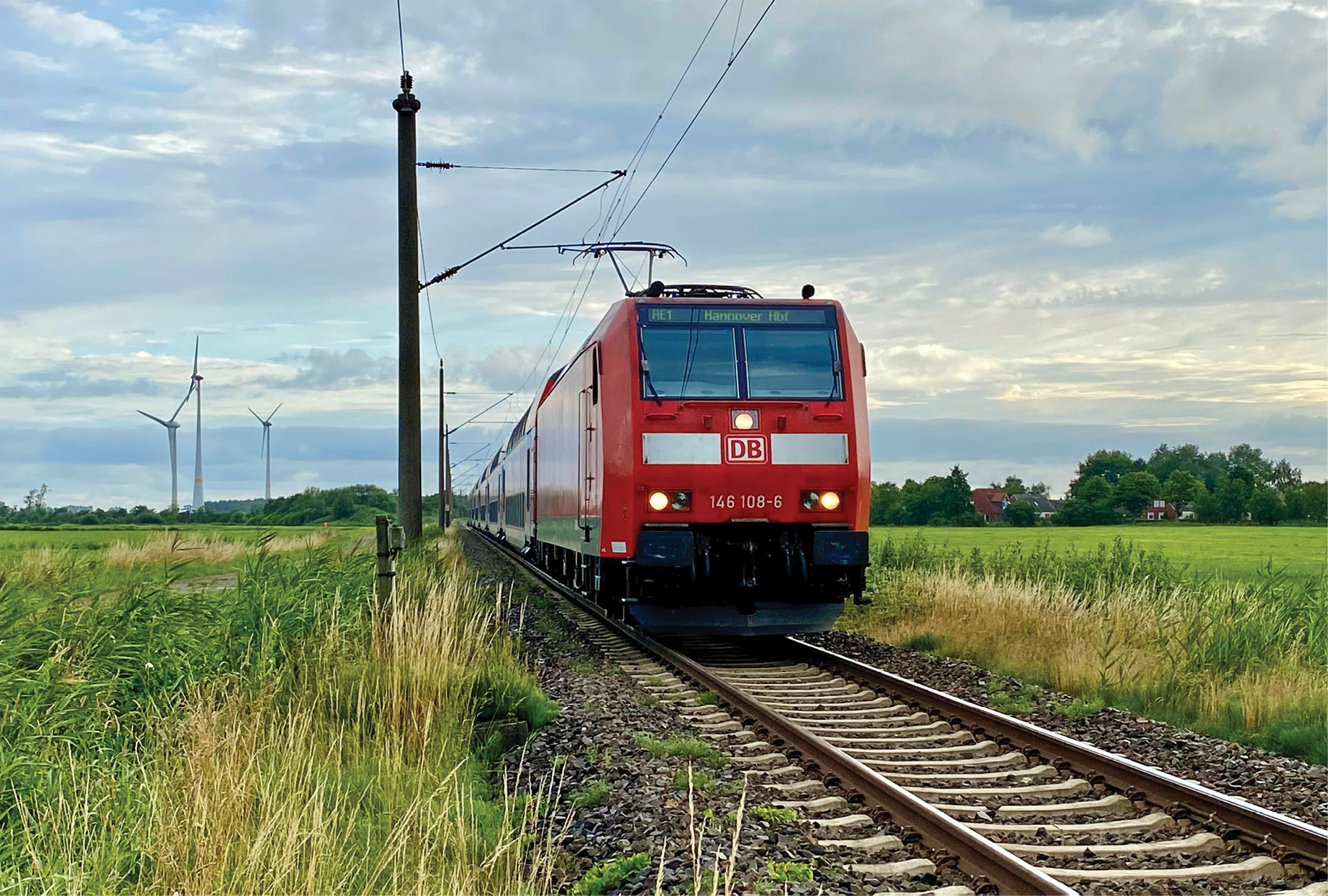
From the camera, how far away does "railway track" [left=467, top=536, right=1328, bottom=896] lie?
516 cm

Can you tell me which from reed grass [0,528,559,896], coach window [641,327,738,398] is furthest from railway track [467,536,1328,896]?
coach window [641,327,738,398]

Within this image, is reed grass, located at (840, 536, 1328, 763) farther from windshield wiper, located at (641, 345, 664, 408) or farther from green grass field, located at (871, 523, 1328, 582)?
windshield wiper, located at (641, 345, 664, 408)

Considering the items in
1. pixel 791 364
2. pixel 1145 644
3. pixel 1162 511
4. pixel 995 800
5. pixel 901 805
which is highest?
pixel 791 364

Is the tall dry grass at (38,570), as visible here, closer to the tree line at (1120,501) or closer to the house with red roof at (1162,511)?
the tree line at (1120,501)

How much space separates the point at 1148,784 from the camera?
646cm

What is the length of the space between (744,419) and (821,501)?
115 cm

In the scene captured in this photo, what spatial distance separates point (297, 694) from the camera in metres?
7.84

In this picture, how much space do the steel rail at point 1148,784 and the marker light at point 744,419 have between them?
3.27 m

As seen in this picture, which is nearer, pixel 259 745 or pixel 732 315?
pixel 259 745

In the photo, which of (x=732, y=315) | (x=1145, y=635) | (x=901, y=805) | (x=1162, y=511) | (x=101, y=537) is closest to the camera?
(x=901, y=805)

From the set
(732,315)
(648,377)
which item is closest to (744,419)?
(648,377)

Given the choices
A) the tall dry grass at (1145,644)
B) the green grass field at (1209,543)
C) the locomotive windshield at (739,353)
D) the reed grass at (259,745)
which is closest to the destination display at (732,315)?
the locomotive windshield at (739,353)

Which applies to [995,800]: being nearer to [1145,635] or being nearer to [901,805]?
[901,805]

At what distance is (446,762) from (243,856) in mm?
2579
